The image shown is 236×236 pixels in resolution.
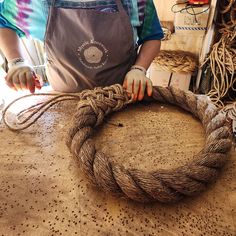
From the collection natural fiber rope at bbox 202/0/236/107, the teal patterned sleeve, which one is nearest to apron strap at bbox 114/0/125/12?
the teal patterned sleeve

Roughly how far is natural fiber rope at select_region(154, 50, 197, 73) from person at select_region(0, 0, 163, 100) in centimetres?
97

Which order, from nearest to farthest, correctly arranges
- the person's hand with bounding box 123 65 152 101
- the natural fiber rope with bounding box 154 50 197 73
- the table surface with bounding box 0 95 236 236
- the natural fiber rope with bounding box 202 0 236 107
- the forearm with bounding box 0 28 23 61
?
the table surface with bounding box 0 95 236 236 < the person's hand with bounding box 123 65 152 101 < the forearm with bounding box 0 28 23 61 < the natural fiber rope with bounding box 202 0 236 107 < the natural fiber rope with bounding box 154 50 197 73

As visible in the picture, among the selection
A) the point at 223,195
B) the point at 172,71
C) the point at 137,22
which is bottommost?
the point at 172,71

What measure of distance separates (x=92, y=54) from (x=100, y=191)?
471 mm

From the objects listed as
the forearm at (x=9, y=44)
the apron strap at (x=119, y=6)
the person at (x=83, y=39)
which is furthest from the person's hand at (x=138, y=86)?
the forearm at (x=9, y=44)

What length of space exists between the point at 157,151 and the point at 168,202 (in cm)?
13

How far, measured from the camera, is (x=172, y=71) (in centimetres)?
179

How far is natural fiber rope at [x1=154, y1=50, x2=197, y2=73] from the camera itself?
1750 mm

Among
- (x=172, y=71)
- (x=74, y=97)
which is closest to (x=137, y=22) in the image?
(x=74, y=97)

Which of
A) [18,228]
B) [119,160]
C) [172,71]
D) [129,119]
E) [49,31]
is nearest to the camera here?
[18,228]

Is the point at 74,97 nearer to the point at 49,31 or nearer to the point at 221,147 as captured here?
the point at 49,31

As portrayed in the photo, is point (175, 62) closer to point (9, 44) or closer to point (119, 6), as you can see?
point (119, 6)

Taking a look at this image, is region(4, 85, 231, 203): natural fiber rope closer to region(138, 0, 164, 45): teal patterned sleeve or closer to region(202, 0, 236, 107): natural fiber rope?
region(138, 0, 164, 45): teal patterned sleeve

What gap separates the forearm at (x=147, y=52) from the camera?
802 mm
